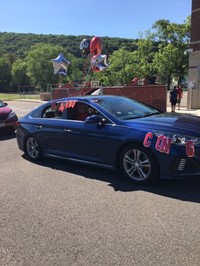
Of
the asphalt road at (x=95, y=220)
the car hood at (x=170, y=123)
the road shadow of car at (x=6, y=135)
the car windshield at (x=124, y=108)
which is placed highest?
the car windshield at (x=124, y=108)

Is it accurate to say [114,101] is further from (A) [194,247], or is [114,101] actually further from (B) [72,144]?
(A) [194,247]

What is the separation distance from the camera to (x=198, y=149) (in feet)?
17.2

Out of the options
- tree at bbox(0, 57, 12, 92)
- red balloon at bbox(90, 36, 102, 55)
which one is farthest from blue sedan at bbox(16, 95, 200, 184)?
tree at bbox(0, 57, 12, 92)

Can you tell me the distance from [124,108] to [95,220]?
2.71 metres

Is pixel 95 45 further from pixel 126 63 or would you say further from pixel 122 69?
pixel 126 63

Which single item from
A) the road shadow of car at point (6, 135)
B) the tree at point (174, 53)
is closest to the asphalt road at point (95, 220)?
the road shadow of car at point (6, 135)

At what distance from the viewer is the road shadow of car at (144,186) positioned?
5.29m

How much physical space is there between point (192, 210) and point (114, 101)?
290 centimetres

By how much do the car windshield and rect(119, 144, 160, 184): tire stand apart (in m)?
0.71

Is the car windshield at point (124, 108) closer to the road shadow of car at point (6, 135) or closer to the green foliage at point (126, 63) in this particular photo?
the road shadow of car at point (6, 135)

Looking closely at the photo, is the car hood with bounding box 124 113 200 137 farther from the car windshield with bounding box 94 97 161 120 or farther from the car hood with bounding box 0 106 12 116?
the car hood with bounding box 0 106 12 116

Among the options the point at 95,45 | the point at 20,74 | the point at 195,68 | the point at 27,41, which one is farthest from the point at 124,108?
the point at 27,41

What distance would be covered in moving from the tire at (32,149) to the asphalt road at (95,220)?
3.00 ft

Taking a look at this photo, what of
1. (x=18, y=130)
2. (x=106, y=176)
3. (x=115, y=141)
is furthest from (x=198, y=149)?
(x=18, y=130)
